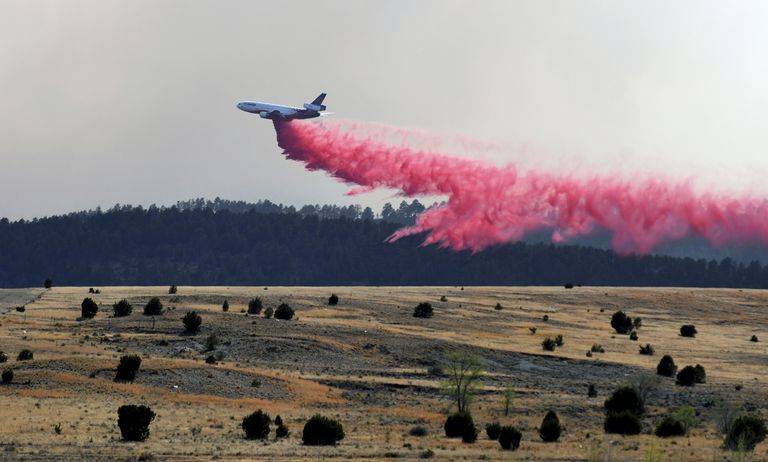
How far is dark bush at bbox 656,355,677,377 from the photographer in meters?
89.7

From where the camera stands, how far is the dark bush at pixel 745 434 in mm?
58531

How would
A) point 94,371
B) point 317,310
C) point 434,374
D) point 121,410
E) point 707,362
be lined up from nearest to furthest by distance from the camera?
point 121,410 < point 94,371 < point 434,374 < point 707,362 < point 317,310

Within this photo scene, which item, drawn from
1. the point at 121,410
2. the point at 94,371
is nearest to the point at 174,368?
the point at 94,371

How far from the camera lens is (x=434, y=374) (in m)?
85.9

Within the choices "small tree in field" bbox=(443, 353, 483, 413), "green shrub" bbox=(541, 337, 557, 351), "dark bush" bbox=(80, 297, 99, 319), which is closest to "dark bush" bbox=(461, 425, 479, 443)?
"small tree in field" bbox=(443, 353, 483, 413)

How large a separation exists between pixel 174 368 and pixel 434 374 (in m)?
18.1

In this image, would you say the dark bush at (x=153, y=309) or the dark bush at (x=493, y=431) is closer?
the dark bush at (x=493, y=431)

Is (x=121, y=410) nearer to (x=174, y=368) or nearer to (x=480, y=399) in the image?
(x=174, y=368)

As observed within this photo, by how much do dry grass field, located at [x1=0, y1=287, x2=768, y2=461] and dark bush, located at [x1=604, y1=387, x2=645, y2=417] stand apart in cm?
108

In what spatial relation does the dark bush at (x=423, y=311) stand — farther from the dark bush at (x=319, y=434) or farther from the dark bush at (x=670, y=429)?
the dark bush at (x=319, y=434)

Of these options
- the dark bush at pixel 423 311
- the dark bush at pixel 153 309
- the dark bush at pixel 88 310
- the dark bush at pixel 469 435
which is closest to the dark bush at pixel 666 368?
the dark bush at pixel 423 311

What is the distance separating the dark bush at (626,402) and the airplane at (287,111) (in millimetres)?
59050

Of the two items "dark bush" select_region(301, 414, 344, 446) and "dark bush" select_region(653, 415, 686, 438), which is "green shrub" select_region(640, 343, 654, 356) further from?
"dark bush" select_region(301, 414, 344, 446)

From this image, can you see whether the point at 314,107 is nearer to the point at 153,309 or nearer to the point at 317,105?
the point at 317,105
